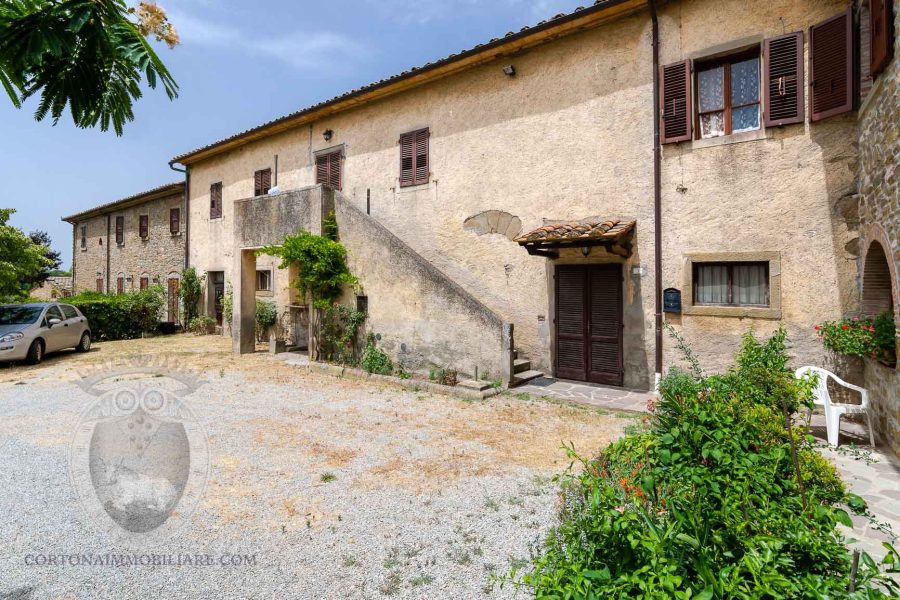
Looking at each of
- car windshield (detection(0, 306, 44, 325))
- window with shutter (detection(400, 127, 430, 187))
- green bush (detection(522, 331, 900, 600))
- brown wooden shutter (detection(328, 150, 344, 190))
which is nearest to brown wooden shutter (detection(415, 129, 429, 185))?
window with shutter (detection(400, 127, 430, 187))

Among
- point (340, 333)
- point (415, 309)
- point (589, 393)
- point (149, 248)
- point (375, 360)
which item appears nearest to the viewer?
point (589, 393)

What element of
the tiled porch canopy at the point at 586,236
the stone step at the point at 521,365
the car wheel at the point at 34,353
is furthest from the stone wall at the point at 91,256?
the tiled porch canopy at the point at 586,236

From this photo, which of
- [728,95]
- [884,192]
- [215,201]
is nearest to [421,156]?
[728,95]

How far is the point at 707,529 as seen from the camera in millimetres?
1687

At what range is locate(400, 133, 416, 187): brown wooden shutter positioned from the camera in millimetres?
11328

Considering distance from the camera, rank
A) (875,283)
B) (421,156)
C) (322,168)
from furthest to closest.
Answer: (322,168) → (421,156) → (875,283)

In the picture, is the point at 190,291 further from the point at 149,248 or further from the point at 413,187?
the point at 413,187

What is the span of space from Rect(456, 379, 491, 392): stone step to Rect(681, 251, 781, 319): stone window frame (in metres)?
3.75

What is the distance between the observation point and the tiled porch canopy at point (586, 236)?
25.2 feet

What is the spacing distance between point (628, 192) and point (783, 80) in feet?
8.96

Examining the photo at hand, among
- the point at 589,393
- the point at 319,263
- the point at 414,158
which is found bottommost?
the point at 589,393

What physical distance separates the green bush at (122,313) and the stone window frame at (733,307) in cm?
1736

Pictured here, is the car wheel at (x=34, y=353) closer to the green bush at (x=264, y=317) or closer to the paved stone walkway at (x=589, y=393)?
the green bush at (x=264, y=317)

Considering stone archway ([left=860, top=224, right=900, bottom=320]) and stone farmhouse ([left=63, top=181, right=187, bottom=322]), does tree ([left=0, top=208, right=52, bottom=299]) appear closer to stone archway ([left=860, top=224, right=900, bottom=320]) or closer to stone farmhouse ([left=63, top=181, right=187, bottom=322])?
stone farmhouse ([left=63, top=181, right=187, bottom=322])
